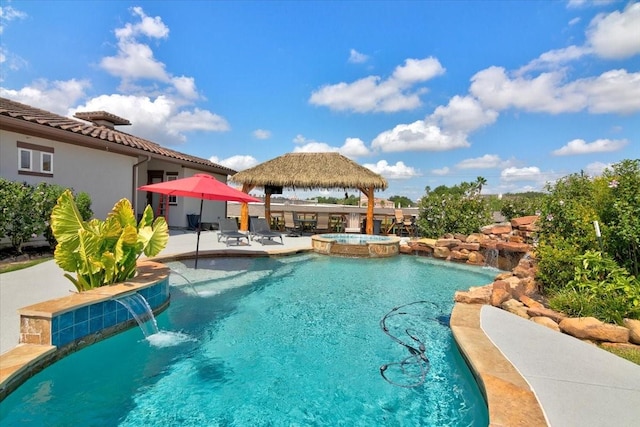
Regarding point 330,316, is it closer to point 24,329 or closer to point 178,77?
point 24,329

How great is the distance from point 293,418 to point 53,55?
15563 millimetres

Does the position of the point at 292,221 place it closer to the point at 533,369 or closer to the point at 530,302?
the point at 530,302

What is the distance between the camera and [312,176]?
55.9 ft

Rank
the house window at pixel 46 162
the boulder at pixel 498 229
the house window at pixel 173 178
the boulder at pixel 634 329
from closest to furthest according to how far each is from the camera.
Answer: the boulder at pixel 634 329 < the house window at pixel 46 162 < the boulder at pixel 498 229 < the house window at pixel 173 178

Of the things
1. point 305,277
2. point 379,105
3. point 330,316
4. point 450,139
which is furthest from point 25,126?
point 450,139

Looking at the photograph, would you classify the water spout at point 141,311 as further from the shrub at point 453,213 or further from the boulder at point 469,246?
the shrub at point 453,213

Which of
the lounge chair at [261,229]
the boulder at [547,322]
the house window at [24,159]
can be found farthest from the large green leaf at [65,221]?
the lounge chair at [261,229]

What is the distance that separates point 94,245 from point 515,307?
21.0ft

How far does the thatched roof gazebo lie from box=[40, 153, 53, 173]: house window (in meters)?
7.83

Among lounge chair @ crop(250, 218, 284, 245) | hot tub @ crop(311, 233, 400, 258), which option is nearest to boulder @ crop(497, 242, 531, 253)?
hot tub @ crop(311, 233, 400, 258)

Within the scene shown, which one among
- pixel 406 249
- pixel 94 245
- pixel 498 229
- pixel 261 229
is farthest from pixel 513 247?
pixel 94 245

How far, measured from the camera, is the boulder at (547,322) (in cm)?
464

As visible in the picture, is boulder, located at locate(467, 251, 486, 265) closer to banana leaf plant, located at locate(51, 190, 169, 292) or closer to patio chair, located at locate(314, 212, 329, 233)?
patio chair, located at locate(314, 212, 329, 233)

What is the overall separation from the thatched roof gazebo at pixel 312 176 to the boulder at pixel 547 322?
11800 mm
